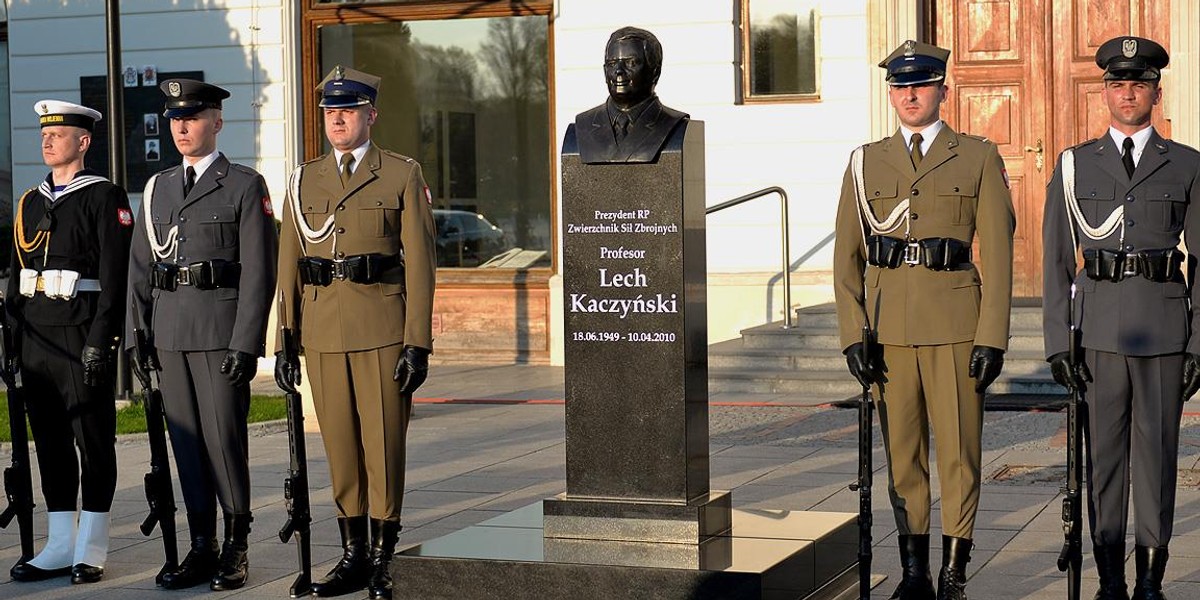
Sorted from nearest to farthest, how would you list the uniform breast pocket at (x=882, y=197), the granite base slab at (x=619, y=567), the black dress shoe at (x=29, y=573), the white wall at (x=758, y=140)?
the granite base slab at (x=619, y=567) → the uniform breast pocket at (x=882, y=197) → the black dress shoe at (x=29, y=573) → the white wall at (x=758, y=140)

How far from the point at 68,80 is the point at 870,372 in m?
11.8

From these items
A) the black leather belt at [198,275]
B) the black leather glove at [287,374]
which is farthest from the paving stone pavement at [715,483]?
the black leather belt at [198,275]

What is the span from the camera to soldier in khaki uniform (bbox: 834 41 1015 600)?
5.94 metres

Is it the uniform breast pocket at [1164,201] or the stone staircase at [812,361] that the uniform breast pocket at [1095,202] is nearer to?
the uniform breast pocket at [1164,201]

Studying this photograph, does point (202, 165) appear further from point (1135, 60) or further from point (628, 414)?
point (1135, 60)

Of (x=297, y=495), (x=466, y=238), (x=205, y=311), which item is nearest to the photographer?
(x=297, y=495)

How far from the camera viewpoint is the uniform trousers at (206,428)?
21.9 feet

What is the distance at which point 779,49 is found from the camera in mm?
14227

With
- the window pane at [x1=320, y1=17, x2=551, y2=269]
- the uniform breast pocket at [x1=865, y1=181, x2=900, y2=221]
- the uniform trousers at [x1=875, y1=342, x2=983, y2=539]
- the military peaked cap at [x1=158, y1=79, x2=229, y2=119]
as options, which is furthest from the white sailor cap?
the window pane at [x1=320, y1=17, x2=551, y2=269]

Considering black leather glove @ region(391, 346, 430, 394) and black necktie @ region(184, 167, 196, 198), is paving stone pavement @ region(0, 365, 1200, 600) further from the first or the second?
black necktie @ region(184, 167, 196, 198)

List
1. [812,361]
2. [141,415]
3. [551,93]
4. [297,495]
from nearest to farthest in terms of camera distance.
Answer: [297,495], [141,415], [812,361], [551,93]

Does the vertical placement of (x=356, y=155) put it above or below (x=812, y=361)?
above

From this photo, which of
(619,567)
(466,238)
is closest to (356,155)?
(619,567)

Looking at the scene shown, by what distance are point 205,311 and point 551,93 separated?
8852 mm
